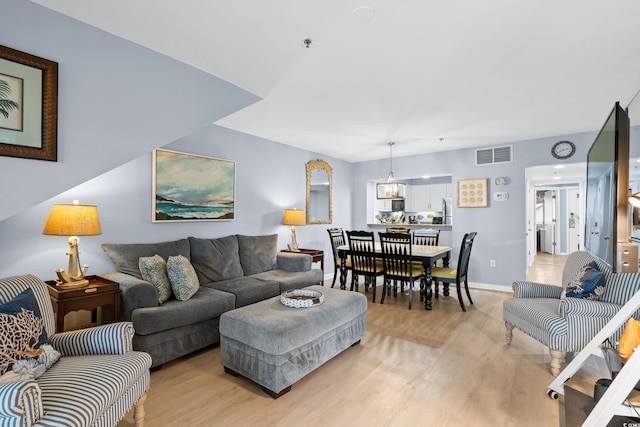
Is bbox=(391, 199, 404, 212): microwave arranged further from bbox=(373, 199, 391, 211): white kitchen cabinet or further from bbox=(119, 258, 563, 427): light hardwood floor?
bbox=(119, 258, 563, 427): light hardwood floor

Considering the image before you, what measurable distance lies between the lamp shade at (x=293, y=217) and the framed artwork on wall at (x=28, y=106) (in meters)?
3.16

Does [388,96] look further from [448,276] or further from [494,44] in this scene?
[448,276]

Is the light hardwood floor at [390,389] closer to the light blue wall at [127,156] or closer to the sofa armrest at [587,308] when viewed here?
the sofa armrest at [587,308]

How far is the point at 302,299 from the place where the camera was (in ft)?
8.27

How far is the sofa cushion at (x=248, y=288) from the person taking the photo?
3.07 m

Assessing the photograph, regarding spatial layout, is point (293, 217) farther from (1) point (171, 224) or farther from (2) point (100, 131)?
(2) point (100, 131)

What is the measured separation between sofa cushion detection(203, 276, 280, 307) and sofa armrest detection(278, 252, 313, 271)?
2.05 ft

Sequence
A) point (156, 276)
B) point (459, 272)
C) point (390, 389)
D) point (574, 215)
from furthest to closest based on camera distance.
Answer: point (574, 215) → point (459, 272) → point (156, 276) → point (390, 389)

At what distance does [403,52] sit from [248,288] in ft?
8.38

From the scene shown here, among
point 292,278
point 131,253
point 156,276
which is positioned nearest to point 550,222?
point 292,278

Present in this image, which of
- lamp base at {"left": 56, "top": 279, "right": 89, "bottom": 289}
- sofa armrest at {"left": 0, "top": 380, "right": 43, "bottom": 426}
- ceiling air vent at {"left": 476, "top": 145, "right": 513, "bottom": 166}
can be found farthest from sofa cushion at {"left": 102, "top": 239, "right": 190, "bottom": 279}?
ceiling air vent at {"left": 476, "top": 145, "right": 513, "bottom": 166}

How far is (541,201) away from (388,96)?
863 cm

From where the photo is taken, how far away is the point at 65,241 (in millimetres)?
2684

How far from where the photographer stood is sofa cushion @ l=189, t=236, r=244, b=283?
3381mm
